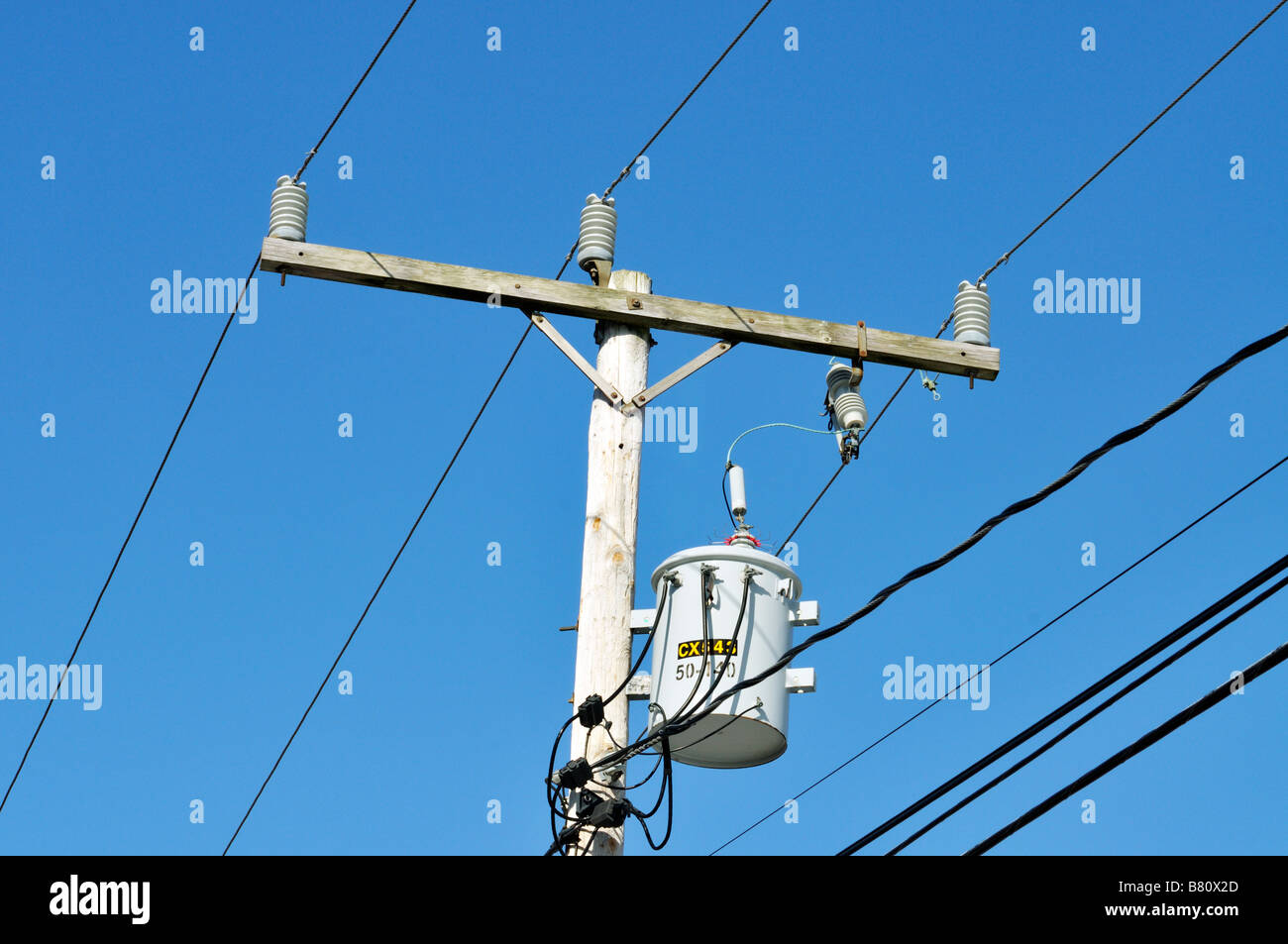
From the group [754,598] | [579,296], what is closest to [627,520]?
[754,598]

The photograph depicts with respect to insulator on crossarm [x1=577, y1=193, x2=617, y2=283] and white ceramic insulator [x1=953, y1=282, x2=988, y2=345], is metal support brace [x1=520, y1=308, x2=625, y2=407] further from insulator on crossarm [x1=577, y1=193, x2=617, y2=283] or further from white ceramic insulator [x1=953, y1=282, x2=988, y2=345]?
white ceramic insulator [x1=953, y1=282, x2=988, y2=345]

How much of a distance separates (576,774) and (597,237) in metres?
2.87

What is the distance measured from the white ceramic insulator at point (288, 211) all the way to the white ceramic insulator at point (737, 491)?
2.49 metres

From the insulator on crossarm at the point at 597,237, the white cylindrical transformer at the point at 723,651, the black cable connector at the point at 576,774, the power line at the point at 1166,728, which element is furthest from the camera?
the insulator on crossarm at the point at 597,237

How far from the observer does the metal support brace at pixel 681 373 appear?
804 cm

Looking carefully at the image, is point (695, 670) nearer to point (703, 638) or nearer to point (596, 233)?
point (703, 638)

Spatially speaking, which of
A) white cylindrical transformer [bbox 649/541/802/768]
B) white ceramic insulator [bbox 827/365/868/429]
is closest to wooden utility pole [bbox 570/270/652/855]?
white cylindrical transformer [bbox 649/541/802/768]

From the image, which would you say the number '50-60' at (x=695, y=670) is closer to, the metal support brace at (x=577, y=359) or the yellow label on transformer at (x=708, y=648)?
the yellow label on transformer at (x=708, y=648)

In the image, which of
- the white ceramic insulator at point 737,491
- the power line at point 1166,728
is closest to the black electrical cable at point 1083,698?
the power line at point 1166,728

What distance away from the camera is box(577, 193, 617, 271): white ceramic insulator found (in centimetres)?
859

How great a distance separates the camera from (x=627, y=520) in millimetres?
7770

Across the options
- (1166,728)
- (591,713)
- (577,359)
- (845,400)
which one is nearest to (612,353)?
(577,359)
